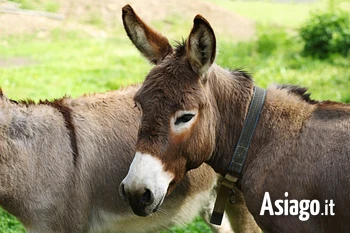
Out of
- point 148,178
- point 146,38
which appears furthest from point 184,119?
point 146,38

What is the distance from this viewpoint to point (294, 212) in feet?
10.8

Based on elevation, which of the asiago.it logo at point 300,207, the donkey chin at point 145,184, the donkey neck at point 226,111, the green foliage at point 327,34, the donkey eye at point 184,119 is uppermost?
the green foliage at point 327,34

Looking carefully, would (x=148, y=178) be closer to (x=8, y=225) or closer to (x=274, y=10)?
(x=8, y=225)

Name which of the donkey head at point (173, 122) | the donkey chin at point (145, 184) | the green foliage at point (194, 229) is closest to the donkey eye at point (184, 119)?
the donkey head at point (173, 122)

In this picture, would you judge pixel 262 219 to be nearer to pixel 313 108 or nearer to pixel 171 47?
pixel 313 108

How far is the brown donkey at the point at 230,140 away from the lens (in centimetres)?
318

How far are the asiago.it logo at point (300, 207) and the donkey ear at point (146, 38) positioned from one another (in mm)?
1112

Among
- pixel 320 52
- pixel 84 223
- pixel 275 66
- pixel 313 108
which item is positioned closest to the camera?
pixel 313 108

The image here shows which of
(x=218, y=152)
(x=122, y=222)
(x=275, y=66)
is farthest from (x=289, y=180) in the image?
(x=275, y=66)

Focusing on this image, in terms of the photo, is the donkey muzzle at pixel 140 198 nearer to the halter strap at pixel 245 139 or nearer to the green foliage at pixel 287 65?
the halter strap at pixel 245 139

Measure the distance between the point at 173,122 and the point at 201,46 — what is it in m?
0.47

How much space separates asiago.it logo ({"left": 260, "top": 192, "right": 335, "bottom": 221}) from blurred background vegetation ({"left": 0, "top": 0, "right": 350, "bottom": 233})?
2205mm

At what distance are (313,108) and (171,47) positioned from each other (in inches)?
38.4

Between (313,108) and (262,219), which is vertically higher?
(313,108)
